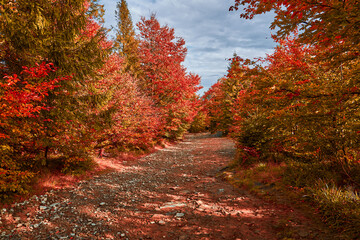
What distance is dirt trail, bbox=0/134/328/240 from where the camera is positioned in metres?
4.39

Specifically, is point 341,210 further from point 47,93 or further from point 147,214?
point 47,93

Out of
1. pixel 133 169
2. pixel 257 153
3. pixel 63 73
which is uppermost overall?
pixel 63 73

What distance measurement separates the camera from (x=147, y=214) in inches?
212

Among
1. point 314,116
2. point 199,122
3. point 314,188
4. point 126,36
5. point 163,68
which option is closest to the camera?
point 314,116

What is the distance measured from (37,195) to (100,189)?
2176 millimetres

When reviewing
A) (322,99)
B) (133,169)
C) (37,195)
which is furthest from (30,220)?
(322,99)

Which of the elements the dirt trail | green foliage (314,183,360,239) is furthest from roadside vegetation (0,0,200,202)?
green foliage (314,183,360,239)

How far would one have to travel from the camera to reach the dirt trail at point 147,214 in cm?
439

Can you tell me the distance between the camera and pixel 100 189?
24.6 feet

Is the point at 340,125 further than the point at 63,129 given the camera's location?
No

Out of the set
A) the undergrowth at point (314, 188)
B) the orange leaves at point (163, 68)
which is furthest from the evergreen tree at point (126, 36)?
the undergrowth at point (314, 188)

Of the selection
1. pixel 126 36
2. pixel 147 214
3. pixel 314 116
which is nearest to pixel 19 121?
pixel 147 214

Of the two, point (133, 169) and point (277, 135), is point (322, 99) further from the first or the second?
point (133, 169)

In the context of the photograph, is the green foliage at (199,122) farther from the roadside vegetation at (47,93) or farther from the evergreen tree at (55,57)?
the evergreen tree at (55,57)
